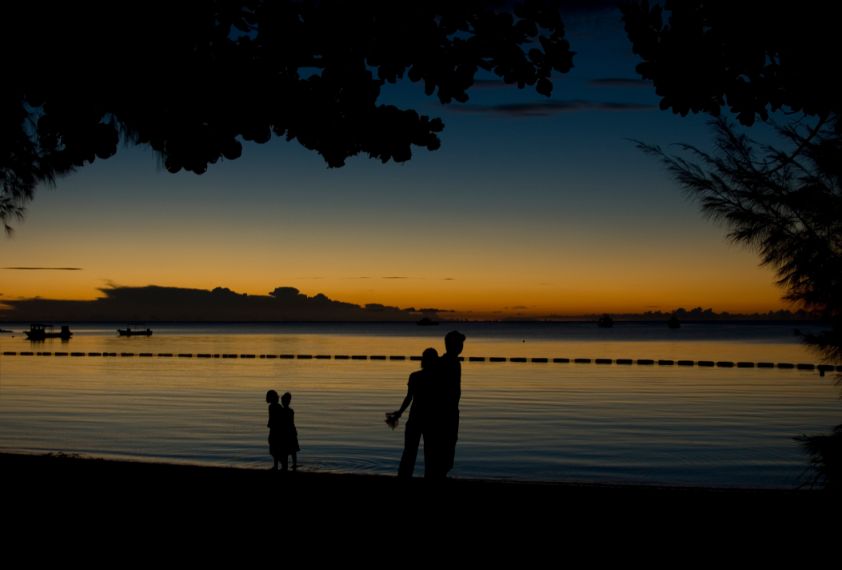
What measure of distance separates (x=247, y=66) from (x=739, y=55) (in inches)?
144

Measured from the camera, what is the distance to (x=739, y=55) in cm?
629

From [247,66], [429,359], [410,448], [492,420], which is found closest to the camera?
[247,66]

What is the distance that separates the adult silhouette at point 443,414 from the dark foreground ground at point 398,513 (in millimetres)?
332

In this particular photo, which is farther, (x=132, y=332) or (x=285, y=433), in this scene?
(x=132, y=332)

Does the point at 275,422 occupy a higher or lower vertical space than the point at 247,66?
lower

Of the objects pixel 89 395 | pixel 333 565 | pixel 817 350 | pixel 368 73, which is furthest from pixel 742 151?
pixel 89 395

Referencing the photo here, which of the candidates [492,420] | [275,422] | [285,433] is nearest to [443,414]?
[275,422]

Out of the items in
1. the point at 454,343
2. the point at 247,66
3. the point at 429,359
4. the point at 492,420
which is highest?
the point at 247,66

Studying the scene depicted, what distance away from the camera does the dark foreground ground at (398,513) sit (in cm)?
763

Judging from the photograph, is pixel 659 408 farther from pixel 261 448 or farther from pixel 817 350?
pixel 817 350

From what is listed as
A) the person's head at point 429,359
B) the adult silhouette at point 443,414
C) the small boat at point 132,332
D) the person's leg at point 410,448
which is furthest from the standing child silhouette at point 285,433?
the small boat at point 132,332

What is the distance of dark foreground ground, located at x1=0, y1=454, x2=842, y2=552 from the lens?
763 centimetres

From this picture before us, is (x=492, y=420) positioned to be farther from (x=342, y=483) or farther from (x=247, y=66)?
(x=247, y=66)

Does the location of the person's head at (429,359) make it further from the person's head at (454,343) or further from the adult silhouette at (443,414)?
the person's head at (454,343)
